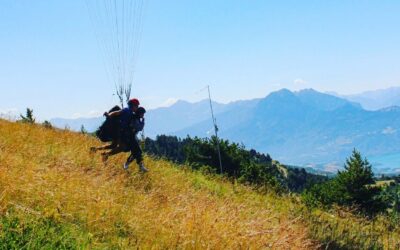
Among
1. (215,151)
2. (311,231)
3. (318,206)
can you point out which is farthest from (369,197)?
(311,231)

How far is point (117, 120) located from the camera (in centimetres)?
1230

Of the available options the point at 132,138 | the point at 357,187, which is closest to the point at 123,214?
the point at 132,138

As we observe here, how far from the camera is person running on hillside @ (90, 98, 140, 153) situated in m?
12.2

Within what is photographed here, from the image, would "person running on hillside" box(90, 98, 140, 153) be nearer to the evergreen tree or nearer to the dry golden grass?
the dry golden grass

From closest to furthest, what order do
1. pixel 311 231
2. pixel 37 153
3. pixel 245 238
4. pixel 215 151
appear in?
pixel 245 238 < pixel 311 231 < pixel 37 153 < pixel 215 151

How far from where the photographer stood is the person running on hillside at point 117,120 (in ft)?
40.1

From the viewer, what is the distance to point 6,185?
5828 mm

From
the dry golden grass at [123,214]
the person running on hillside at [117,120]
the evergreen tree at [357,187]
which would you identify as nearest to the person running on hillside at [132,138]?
the person running on hillside at [117,120]

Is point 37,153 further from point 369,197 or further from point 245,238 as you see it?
point 369,197

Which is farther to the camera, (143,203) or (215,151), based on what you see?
(215,151)

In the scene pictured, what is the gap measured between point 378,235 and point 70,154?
804 cm

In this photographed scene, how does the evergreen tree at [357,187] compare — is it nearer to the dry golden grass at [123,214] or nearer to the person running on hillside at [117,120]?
the person running on hillside at [117,120]

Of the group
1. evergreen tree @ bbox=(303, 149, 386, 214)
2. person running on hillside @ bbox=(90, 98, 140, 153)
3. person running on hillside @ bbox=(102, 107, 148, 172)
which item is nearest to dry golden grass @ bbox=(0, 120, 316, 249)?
person running on hillside @ bbox=(102, 107, 148, 172)

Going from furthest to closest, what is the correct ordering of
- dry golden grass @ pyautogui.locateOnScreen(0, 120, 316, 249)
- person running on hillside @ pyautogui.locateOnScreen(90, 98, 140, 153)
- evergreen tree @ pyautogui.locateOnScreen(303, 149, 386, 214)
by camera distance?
evergreen tree @ pyautogui.locateOnScreen(303, 149, 386, 214), person running on hillside @ pyautogui.locateOnScreen(90, 98, 140, 153), dry golden grass @ pyautogui.locateOnScreen(0, 120, 316, 249)
